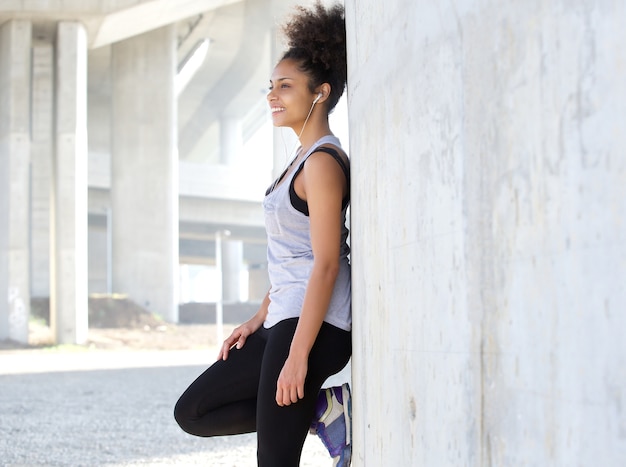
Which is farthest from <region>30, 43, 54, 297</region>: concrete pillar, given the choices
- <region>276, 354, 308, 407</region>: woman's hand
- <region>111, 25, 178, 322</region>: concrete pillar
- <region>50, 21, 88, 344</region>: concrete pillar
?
<region>276, 354, 308, 407</region>: woman's hand

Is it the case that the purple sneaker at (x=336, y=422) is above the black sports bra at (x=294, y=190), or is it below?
below

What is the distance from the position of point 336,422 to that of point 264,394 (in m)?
0.29

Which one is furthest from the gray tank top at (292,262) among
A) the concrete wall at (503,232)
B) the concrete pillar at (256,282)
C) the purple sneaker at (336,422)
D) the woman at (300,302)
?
the concrete pillar at (256,282)

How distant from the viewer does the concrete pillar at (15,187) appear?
2144 cm

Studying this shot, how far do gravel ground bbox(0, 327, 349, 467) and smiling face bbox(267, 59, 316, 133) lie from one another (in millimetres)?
2852

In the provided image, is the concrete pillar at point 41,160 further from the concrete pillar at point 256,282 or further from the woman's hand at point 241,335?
the concrete pillar at point 256,282

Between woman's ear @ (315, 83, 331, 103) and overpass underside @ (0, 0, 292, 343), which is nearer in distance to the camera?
woman's ear @ (315, 83, 331, 103)

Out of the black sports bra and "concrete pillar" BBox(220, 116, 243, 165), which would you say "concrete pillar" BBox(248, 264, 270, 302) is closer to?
"concrete pillar" BBox(220, 116, 243, 165)

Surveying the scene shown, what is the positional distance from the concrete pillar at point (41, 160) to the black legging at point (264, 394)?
22.3 metres

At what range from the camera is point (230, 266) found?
4828 centimetres

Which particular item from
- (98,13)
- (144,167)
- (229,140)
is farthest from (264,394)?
(229,140)

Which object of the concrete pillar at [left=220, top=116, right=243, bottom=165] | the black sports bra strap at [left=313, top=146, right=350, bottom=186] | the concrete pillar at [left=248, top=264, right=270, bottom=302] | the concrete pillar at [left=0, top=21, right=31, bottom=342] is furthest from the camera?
the concrete pillar at [left=248, top=264, right=270, bottom=302]

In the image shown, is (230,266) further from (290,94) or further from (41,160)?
(290,94)

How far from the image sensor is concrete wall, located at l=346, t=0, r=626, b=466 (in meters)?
1.09
